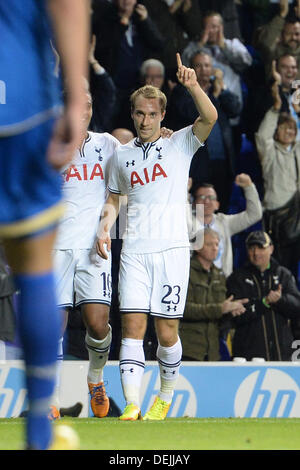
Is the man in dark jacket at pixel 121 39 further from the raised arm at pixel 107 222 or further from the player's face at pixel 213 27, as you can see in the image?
the raised arm at pixel 107 222

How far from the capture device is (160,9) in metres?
11.1

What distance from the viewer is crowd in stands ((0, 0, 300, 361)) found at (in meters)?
9.62

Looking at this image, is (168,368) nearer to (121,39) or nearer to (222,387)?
(222,387)

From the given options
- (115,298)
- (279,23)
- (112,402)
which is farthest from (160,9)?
(112,402)

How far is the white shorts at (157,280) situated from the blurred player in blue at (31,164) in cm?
392

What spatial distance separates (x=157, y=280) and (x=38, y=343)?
403cm

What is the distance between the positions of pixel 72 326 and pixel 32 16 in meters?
6.42

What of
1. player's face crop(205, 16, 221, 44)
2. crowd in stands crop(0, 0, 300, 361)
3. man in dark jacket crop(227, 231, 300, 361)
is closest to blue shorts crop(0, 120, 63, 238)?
crowd in stands crop(0, 0, 300, 361)

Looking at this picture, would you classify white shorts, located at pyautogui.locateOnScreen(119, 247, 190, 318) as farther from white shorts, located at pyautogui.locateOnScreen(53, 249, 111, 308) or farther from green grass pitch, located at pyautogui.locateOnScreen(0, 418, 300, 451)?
green grass pitch, located at pyautogui.locateOnScreen(0, 418, 300, 451)

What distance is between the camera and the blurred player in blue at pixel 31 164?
3.19 meters

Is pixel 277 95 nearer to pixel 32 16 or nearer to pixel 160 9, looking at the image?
pixel 160 9

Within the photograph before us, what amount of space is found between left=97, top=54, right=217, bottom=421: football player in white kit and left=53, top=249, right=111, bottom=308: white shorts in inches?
9.5

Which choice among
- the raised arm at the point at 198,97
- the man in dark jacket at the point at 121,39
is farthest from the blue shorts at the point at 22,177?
the man in dark jacket at the point at 121,39

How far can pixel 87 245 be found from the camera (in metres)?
7.67
